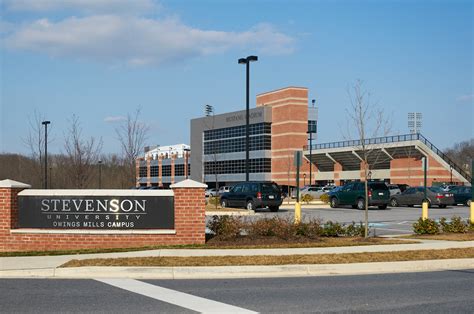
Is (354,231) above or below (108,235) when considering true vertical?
below

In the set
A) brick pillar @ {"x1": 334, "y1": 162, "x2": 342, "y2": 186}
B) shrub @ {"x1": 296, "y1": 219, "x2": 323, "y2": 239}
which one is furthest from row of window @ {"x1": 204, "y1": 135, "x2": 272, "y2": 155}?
shrub @ {"x1": 296, "y1": 219, "x2": 323, "y2": 239}

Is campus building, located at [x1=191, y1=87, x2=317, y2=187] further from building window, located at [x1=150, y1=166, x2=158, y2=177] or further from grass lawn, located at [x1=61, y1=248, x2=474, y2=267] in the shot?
grass lawn, located at [x1=61, y1=248, x2=474, y2=267]

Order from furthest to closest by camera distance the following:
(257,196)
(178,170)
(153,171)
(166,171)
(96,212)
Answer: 1. (153,171)
2. (166,171)
3. (178,170)
4. (257,196)
5. (96,212)

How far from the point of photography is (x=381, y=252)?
13.3 metres

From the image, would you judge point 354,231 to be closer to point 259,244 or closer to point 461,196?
point 259,244

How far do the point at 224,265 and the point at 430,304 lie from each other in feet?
15.1

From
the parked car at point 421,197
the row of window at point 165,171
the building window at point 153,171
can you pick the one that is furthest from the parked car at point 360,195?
the building window at point 153,171

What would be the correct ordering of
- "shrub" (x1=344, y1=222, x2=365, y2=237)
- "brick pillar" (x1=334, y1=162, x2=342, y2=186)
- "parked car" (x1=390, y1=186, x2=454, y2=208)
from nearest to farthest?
"shrub" (x1=344, y1=222, x2=365, y2=237)
"parked car" (x1=390, y1=186, x2=454, y2=208)
"brick pillar" (x1=334, y1=162, x2=342, y2=186)

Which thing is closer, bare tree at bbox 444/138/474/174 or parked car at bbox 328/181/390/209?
parked car at bbox 328/181/390/209

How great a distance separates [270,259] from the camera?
12.1m

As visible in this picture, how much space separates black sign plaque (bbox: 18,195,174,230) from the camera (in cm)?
1487

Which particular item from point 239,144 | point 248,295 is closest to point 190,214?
point 248,295

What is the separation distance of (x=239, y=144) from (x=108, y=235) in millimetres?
77528

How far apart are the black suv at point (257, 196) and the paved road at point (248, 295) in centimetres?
1877
